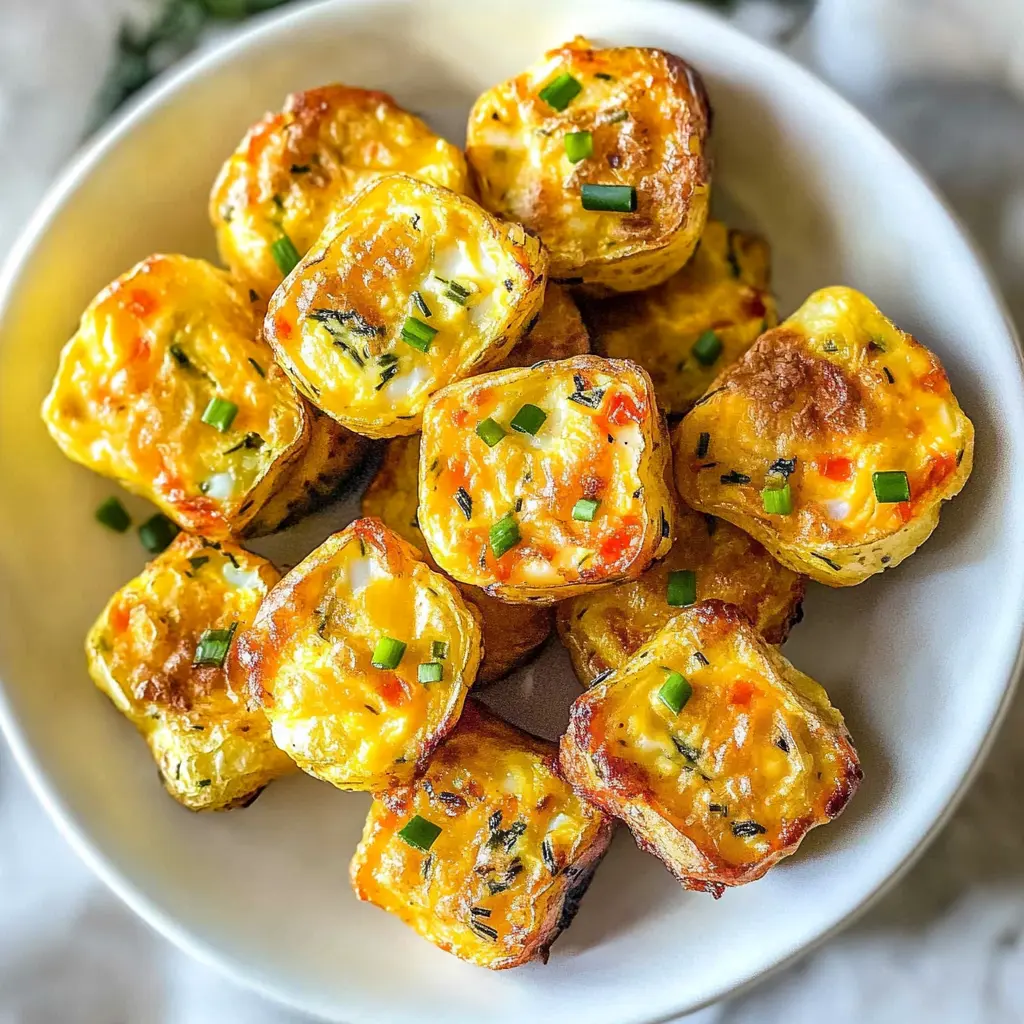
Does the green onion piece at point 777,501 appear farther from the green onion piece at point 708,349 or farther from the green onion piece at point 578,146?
the green onion piece at point 578,146

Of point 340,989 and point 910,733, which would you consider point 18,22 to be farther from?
point 910,733

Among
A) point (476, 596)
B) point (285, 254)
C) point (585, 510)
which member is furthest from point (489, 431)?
point (285, 254)

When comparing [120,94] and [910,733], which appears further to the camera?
[120,94]

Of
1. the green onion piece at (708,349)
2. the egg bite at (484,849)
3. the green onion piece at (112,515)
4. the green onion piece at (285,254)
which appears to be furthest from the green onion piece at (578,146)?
the green onion piece at (112,515)

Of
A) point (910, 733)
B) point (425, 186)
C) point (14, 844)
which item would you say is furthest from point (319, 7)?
point (14, 844)

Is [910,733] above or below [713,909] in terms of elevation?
above

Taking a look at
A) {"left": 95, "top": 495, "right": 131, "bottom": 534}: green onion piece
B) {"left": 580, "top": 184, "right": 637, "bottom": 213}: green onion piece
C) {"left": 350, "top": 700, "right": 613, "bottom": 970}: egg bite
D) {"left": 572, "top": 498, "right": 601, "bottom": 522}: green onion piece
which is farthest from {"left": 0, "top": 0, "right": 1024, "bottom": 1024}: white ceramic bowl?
{"left": 572, "top": 498, "right": 601, "bottom": 522}: green onion piece

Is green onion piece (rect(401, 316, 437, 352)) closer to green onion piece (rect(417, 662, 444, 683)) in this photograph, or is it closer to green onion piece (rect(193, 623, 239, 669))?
green onion piece (rect(417, 662, 444, 683))
